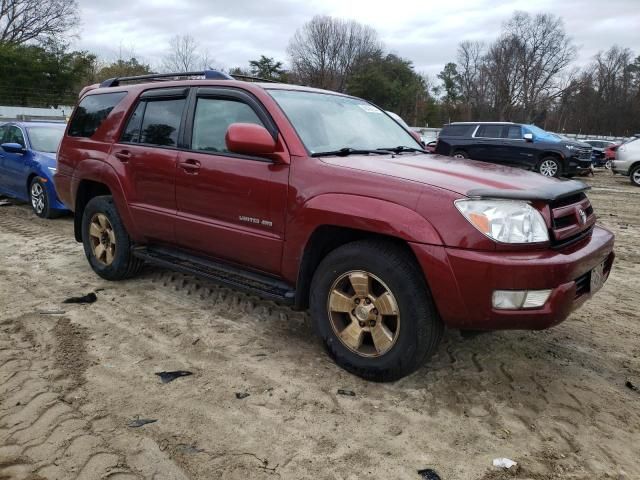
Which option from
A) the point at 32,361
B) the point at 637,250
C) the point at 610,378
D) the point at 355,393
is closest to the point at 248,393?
the point at 355,393

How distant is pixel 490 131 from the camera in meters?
16.0

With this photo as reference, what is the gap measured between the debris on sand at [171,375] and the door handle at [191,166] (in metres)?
1.46

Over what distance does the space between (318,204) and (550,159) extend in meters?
14.0

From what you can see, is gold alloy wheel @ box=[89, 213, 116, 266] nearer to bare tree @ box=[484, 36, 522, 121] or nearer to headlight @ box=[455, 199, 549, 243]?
headlight @ box=[455, 199, 549, 243]

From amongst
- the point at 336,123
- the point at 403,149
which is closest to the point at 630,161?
the point at 403,149

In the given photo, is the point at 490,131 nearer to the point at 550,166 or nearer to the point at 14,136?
the point at 550,166

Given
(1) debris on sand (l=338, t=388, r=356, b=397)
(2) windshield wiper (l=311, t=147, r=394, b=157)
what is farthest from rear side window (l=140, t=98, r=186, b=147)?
(1) debris on sand (l=338, t=388, r=356, b=397)

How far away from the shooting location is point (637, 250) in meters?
6.63

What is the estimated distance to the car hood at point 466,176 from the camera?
275 centimetres

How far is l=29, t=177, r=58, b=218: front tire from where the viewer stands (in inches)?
311

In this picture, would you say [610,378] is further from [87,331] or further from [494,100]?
[494,100]

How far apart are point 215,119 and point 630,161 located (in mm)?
15146

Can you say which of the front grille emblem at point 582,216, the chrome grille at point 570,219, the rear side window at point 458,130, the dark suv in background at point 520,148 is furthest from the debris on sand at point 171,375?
the rear side window at point 458,130

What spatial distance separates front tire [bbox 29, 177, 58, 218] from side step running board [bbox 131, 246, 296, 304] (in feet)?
13.7
